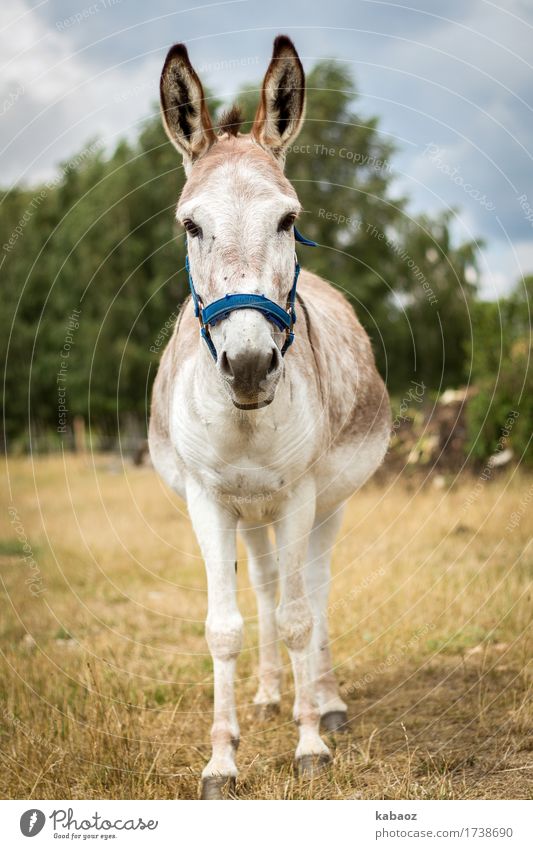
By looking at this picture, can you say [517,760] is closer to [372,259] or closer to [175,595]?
[175,595]

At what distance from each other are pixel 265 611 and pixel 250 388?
224 centimetres

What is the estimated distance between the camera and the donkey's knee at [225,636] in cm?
372

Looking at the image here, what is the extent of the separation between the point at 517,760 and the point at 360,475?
1.77 m

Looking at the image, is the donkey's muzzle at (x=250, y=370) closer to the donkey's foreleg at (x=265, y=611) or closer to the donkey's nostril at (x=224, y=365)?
the donkey's nostril at (x=224, y=365)

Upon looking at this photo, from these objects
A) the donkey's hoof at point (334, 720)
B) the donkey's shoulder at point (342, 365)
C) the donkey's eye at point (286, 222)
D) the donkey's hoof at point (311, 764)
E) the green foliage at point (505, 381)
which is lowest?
the donkey's hoof at point (311, 764)

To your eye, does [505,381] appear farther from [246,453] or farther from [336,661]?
[246,453]

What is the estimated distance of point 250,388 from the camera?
9.83 feet

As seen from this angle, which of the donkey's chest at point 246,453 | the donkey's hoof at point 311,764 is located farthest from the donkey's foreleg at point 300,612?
the donkey's chest at point 246,453

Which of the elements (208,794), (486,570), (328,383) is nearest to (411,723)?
(208,794)

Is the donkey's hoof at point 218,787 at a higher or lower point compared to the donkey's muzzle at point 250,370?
lower

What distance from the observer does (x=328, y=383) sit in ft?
→ 13.9
